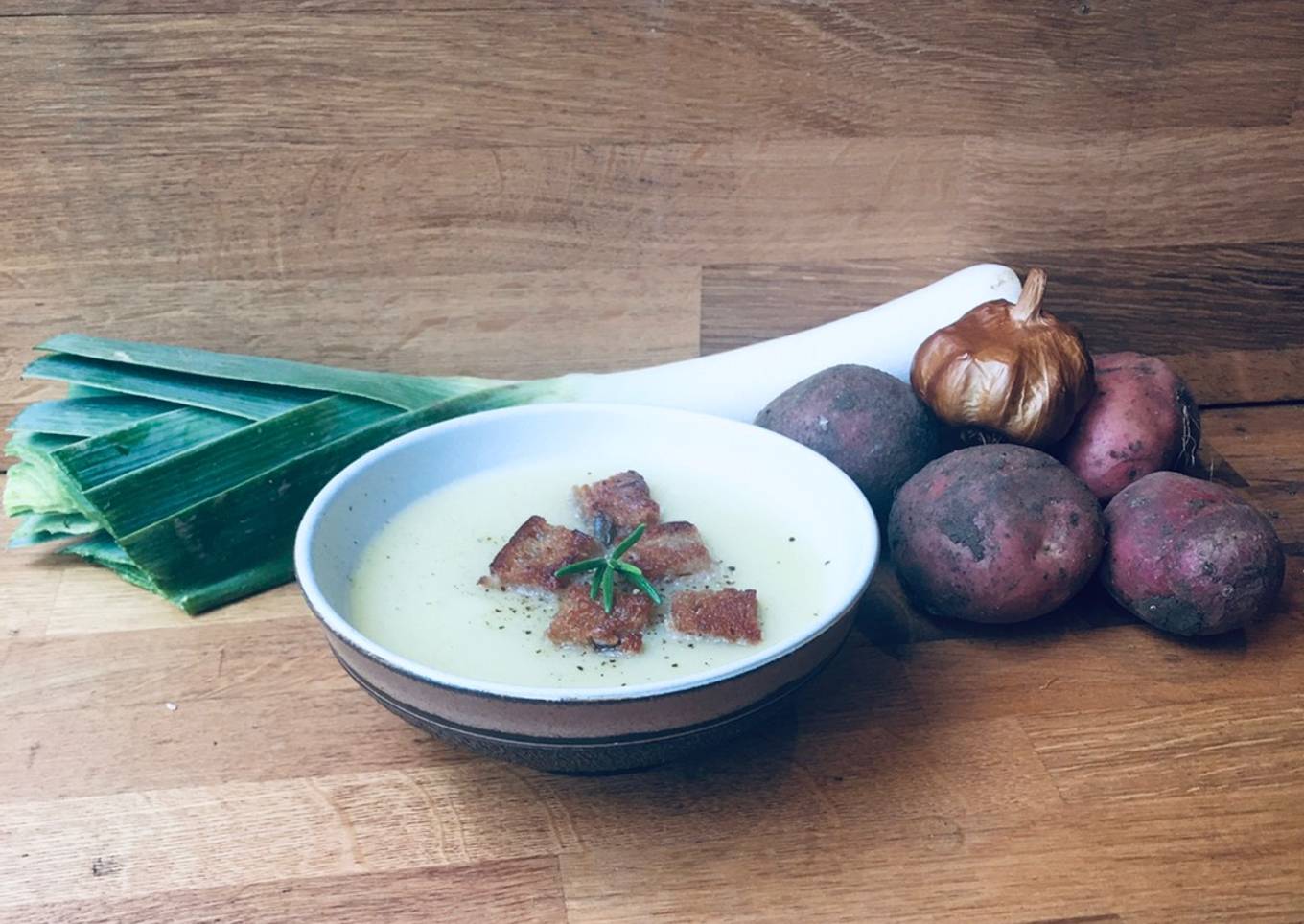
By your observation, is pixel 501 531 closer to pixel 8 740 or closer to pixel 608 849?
pixel 608 849

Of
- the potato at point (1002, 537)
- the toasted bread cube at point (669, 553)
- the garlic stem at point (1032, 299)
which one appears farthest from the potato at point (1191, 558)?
the toasted bread cube at point (669, 553)

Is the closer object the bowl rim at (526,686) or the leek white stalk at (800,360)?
the bowl rim at (526,686)

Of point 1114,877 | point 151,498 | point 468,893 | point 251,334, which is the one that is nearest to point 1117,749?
point 1114,877

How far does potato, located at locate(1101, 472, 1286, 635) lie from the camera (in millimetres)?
1071

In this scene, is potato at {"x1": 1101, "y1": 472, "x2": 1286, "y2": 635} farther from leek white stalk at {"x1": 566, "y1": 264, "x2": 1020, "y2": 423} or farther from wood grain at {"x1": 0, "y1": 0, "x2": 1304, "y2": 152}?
wood grain at {"x1": 0, "y1": 0, "x2": 1304, "y2": 152}

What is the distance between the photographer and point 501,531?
1.08 metres

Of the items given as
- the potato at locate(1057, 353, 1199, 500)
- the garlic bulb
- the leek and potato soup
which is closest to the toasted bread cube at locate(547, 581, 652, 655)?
the leek and potato soup

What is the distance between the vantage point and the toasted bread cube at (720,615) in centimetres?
93

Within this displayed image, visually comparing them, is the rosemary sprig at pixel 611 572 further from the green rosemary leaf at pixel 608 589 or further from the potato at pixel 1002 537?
the potato at pixel 1002 537

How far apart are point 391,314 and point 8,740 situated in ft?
2.01

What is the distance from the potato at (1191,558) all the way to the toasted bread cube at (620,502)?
443 mm

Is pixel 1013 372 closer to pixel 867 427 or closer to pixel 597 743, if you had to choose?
pixel 867 427

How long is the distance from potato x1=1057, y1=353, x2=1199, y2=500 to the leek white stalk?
0.17 metres

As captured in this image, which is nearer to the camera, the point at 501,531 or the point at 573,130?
the point at 501,531
